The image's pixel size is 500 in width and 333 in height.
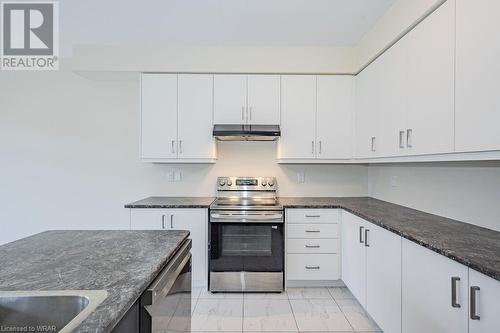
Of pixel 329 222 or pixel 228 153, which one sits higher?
pixel 228 153

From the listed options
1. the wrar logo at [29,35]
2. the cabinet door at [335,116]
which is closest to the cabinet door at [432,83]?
the cabinet door at [335,116]

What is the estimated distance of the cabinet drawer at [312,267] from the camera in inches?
112

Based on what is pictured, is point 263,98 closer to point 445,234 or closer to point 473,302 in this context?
point 445,234

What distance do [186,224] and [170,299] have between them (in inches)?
62.9

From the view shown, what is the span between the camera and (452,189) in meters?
2.09

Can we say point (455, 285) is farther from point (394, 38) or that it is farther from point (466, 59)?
point (394, 38)

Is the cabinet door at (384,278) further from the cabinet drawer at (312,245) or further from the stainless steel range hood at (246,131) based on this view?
the stainless steel range hood at (246,131)

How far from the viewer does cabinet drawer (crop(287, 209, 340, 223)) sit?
286 cm

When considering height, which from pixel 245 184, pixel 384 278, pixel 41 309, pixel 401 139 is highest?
pixel 401 139

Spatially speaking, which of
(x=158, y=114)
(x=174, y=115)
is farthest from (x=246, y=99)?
(x=158, y=114)

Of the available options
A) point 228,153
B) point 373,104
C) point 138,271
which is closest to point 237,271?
point 228,153

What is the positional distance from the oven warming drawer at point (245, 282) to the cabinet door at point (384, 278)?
0.89 meters

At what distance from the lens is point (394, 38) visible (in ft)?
7.41

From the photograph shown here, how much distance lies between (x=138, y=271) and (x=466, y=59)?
1.90 meters
